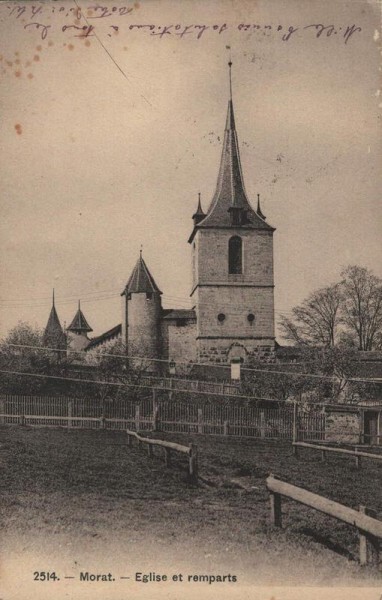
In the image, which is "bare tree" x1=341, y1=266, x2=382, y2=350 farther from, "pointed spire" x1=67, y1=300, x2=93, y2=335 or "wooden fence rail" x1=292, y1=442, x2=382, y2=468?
"pointed spire" x1=67, y1=300, x2=93, y2=335

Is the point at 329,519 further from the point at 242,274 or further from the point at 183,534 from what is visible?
the point at 242,274

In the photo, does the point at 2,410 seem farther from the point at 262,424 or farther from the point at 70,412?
the point at 262,424

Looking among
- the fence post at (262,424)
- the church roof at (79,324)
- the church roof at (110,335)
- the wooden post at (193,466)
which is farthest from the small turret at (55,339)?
the wooden post at (193,466)

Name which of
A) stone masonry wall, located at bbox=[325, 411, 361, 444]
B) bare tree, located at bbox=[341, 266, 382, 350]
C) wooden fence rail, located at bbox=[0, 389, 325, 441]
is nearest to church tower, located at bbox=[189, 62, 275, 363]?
bare tree, located at bbox=[341, 266, 382, 350]

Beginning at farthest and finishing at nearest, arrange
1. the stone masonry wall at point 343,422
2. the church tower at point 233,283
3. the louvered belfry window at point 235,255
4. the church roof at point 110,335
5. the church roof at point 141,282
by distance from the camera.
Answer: the church roof at point 110,335 → the church roof at point 141,282 → the louvered belfry window at point 235,255 → the church tower at point 233,283 → the stone masonry wall at point 343,422

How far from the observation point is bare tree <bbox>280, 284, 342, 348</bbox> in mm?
36131

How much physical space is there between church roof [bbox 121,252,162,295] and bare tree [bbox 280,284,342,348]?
1112 centimetres

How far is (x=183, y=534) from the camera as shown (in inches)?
304

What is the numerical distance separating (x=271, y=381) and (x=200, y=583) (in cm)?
2368

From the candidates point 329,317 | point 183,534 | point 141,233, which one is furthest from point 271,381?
point 183,534

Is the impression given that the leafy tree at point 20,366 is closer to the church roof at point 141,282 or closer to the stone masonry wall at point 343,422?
the stone masonry wall at point 343,422

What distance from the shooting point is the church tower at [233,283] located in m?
45.8

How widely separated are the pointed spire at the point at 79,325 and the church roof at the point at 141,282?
2159cm

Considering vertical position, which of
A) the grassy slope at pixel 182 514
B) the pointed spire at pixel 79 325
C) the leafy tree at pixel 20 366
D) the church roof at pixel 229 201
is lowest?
the grassy slope at pixel 182 514
